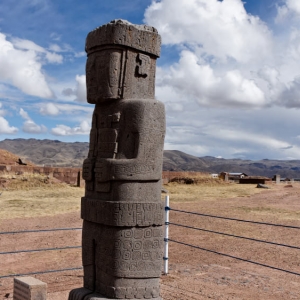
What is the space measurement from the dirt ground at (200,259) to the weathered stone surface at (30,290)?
0.67 meters

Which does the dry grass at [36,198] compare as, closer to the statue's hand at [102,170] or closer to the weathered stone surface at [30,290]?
the weathered stone surface at [30,290]

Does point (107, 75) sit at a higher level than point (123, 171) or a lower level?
higher

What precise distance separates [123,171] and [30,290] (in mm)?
2159

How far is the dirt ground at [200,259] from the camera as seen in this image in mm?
7336

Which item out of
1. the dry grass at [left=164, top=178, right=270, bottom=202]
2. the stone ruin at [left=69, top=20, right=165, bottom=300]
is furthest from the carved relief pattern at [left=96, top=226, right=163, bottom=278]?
the dry grass at [left=164, top=178, right=270, bottom=202]

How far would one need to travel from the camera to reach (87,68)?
5930 mm

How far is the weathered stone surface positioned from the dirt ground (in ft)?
2.20

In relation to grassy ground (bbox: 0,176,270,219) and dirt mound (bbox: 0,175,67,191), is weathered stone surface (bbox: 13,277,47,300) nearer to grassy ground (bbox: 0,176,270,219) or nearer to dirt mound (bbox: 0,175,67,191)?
grassy ground (bbox: 0,176,270,219)

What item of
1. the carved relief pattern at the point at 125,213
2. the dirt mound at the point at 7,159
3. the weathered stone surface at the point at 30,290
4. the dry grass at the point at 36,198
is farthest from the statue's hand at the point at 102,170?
the dirt mound at the point at 7,159

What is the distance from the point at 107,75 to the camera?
5.60m

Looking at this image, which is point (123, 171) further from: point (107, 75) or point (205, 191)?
point (205, 191)

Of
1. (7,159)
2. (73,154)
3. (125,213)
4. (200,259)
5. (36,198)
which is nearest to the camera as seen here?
(125,213)

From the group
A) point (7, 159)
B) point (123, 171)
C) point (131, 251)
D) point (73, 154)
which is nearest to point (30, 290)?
point (131, 251)

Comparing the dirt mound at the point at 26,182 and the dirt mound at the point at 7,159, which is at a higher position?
the dirt mound at the point at 7,159
